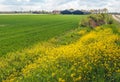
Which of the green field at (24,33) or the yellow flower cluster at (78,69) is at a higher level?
the yellow flower cluster at (78,69)

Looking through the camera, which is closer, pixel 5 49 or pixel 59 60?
pixel 59 60

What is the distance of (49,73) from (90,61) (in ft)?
4.37

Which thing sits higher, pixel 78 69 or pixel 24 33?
pixel 78 69

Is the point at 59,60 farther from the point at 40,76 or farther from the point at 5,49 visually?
the point at 5,49

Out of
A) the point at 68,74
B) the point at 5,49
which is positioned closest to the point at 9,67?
the point at 68,74

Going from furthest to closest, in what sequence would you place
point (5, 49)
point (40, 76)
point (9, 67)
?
point (5, 49) < point (9, 67) < point (40, 76)

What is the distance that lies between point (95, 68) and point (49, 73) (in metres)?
1.34

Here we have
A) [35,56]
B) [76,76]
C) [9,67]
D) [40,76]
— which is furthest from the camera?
[35,56]

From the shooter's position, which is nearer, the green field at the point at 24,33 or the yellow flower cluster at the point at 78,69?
the yellow flower cluster at the point at 78,69

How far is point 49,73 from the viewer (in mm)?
10898

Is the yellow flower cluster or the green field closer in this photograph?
the yellow flower cluster

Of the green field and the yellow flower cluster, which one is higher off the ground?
the yellow flower cluster

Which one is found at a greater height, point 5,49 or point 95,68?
point 95,68

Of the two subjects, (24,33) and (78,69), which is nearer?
(78,69)
